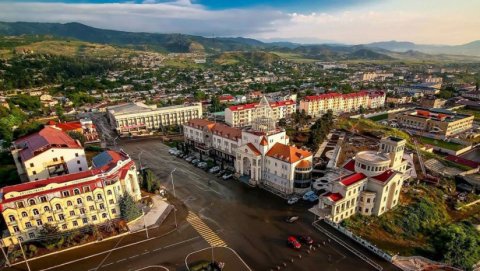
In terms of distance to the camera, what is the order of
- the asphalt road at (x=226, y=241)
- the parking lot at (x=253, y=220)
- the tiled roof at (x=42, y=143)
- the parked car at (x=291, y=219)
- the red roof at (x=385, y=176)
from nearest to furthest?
the asphalt road at (x=226, y=241) < the parking lot at (x=253, y=220) < the parked car at (x=291, y=219) < the red roof at (x=385, y=176) < the tiled roof at (x=42, y=143)

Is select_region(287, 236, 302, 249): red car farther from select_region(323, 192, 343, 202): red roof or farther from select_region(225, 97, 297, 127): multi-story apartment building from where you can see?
select_region(225, 97, 297, 127): multi-story apartment building

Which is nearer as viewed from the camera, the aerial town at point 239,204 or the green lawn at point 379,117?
the aerial town at point 239,204

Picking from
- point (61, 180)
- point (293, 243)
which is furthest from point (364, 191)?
point (61, 180)

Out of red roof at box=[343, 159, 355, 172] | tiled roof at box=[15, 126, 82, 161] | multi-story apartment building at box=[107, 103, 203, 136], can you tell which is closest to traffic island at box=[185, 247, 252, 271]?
red roof at box=[343, 159, 355, 172]

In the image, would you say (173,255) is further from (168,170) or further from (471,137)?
(471,137)

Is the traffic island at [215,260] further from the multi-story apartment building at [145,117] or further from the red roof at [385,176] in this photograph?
the multi-story apartment building at [145,117]

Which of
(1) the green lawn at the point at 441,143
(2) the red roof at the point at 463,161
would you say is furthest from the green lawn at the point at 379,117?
(2) the red roof at the point at 463,161

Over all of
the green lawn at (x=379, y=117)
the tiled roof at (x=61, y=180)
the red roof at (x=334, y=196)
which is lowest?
the green lawn at (x=379, y=117)
